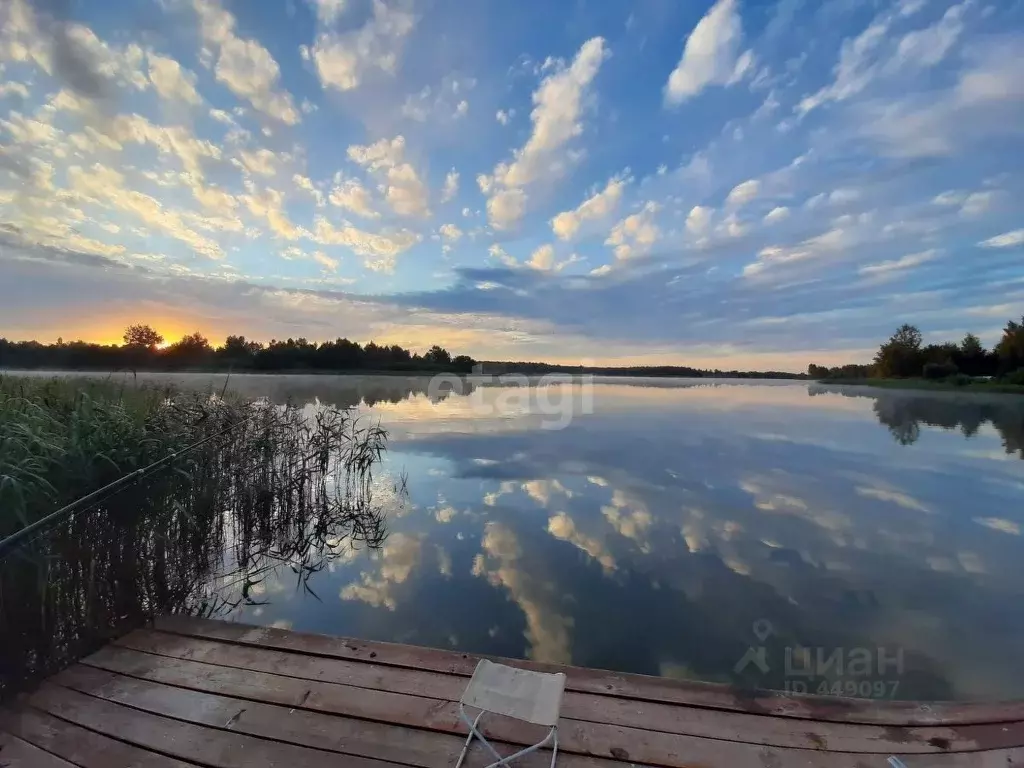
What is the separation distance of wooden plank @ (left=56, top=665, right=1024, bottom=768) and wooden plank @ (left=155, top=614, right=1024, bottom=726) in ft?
0.68

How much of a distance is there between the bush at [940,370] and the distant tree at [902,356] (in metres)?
4.81

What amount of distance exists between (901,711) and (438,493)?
566 cm

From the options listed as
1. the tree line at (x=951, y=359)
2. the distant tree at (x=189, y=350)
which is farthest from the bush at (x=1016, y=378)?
the distant tree at (x=189, y=350)

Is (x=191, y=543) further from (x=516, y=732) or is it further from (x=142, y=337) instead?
(x=142, y=337)

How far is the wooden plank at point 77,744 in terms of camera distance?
1704 millimetres

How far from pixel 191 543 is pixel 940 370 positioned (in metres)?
53.4

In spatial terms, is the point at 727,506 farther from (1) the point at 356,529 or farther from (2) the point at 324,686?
(2) the point at 324,686

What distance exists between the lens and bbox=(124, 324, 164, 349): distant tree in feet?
80.2

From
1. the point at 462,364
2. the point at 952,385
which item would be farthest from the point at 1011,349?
the point at 462,364

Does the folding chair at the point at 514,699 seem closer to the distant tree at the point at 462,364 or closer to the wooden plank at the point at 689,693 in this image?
the wooden plank at the point at 689,693

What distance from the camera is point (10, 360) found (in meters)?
12.4
